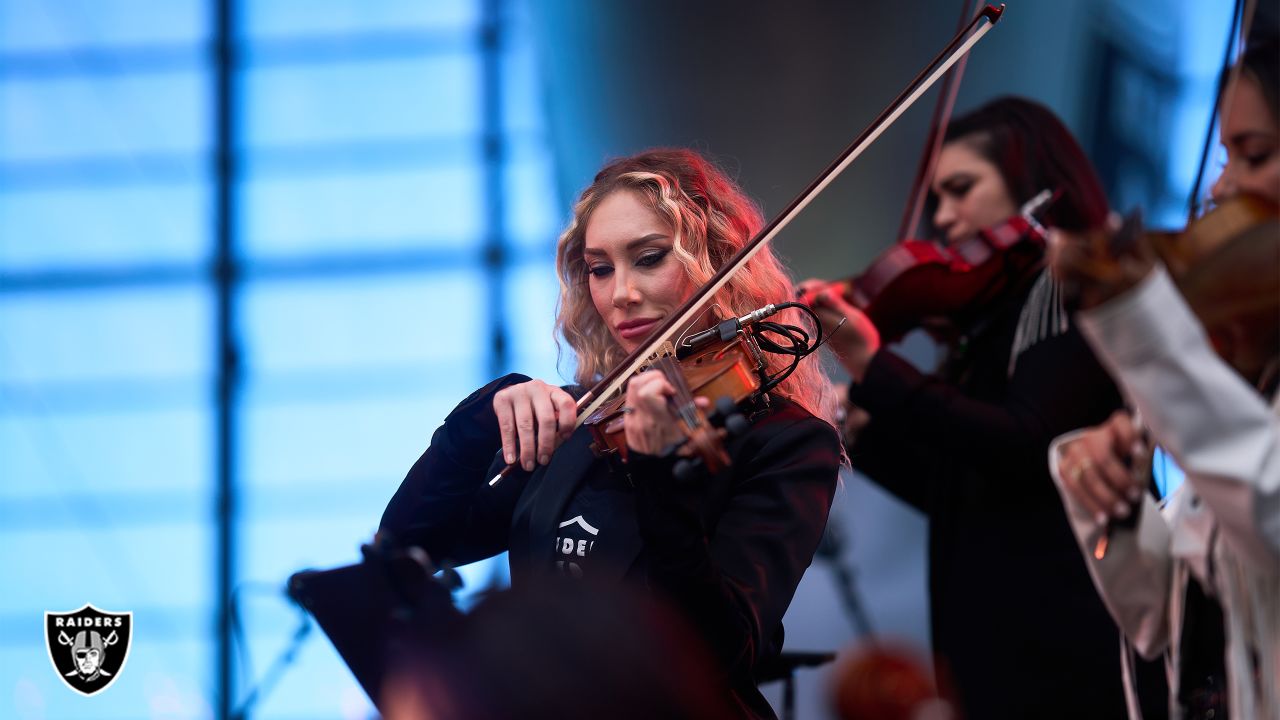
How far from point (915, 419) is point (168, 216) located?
3560 millimetres

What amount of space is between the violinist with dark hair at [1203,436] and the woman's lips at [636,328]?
750 millimetres

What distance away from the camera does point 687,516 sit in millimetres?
1377

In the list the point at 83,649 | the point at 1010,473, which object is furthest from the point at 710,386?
the point at 83,649

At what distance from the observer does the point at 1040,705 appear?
2.14 meters

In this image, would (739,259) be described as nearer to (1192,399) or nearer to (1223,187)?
(1223,187)

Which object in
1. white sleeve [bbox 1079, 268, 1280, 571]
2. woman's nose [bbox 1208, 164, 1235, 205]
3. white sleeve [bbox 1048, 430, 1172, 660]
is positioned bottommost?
white sleeve [bbox 1048, 430, 1172, 660]

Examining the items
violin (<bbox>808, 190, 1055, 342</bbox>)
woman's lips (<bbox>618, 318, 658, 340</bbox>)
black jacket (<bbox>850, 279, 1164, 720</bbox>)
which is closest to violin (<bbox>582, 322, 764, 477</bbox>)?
woman's lips (<bbox>618, 318, 658, 340</bbox>)

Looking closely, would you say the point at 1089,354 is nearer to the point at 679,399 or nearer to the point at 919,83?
the point at 919,83

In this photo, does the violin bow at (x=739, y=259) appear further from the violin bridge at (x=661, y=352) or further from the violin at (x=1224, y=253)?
the violin at (x=1224, y=253)

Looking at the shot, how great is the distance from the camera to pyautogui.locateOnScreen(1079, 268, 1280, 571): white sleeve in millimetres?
986

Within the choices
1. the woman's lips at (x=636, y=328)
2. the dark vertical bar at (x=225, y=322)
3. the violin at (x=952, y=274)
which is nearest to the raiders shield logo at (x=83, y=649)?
the woman's lips at (x=636, y=328)

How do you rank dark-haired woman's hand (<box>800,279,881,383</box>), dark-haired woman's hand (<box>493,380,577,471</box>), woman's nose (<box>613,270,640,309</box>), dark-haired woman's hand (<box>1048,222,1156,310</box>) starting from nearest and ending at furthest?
dark-haired woman's hand (<box>1048,222,1156,310</box>)
dark-haired woman's hand (<box>493,380,577,471</box>)
woman's nose (<box>613,270,640,309</box>)
dark-haired woman's hand (<box>800,279,881,383</box>)

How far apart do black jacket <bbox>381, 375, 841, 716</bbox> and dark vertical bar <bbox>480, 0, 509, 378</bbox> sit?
2.74 meters

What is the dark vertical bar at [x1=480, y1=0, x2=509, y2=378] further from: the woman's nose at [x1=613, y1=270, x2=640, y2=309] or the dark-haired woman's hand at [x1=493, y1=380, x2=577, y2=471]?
the dark-haired woman's hand at [x1=493, y1=380, x2=577, y2=471]
